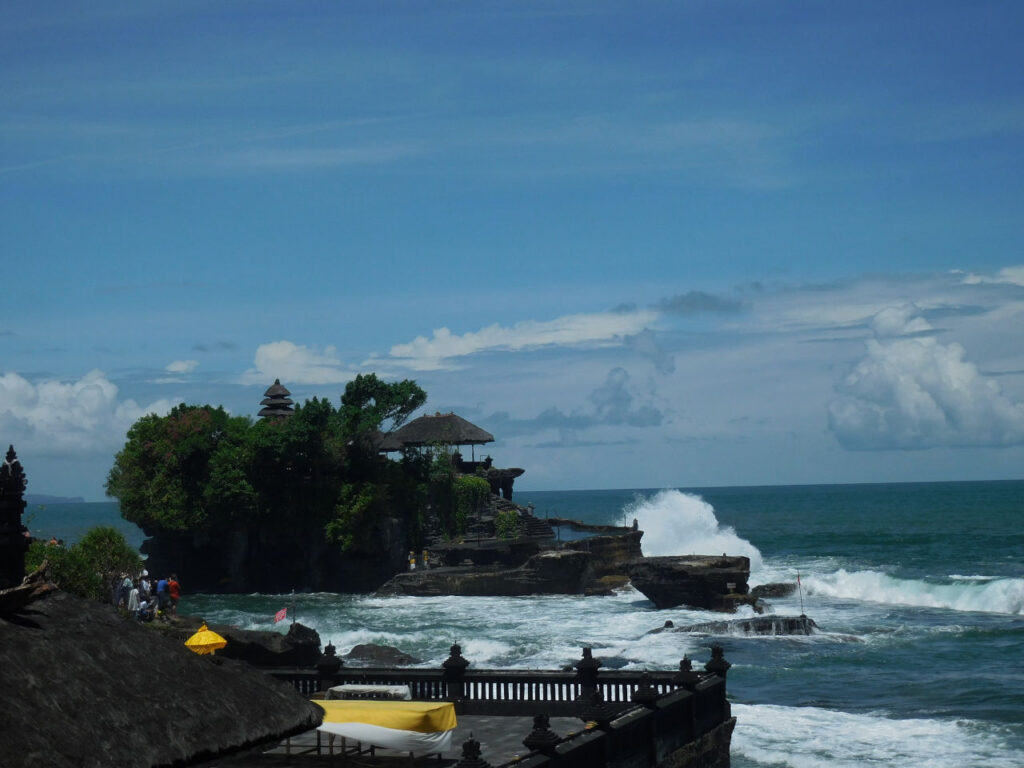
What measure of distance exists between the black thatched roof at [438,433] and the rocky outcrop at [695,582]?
2147cm

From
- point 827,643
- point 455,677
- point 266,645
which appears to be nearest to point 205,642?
point 455,677

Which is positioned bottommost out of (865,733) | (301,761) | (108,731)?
(865,733)

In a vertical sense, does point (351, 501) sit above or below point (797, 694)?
above

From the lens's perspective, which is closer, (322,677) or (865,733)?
(322,677)

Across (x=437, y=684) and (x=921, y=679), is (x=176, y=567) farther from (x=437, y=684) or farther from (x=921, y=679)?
(x=437, y=684)

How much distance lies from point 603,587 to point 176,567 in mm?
23519

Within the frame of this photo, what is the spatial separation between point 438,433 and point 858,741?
47.3m

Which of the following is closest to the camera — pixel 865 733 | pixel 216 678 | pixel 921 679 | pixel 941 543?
pixel 216 678

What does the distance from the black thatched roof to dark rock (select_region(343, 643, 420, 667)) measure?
113 ft

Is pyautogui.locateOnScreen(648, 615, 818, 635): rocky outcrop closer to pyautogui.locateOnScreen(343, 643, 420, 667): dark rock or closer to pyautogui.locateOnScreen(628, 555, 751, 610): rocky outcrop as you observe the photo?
pyautogui.locateOnScreen(628, 555, 751, 610): rocky outcrop

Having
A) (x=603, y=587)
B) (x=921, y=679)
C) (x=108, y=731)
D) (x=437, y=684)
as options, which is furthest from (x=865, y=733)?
(x=603, y=587)

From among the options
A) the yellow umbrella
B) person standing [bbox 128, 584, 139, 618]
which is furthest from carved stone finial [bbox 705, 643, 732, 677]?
person standing [bbox 128, 584, 139, 618]

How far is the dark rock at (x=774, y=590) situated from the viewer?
57.5m

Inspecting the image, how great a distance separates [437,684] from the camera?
68.3 feet
